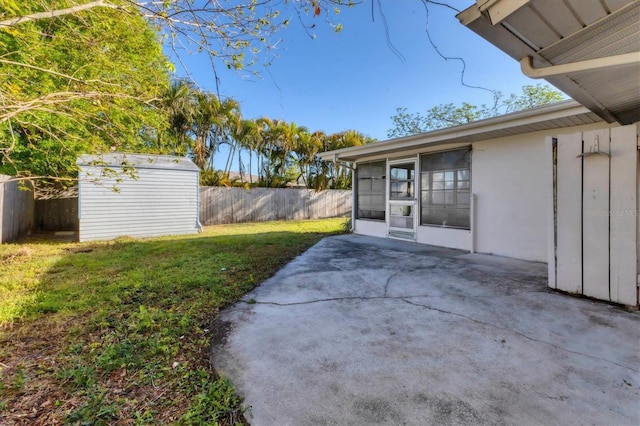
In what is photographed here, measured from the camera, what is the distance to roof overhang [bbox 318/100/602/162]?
13.9 feet

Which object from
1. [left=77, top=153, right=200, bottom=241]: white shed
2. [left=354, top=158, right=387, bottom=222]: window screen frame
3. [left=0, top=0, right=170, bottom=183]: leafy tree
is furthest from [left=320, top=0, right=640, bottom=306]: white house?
[left=77, top=153, right=200, bottom=241]: white shed

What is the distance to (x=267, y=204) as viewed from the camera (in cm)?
1468

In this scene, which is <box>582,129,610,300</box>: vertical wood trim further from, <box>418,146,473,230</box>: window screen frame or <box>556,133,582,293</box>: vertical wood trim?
<box>418,146,473,230</box>: window screen frame

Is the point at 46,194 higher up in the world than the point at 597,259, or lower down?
higher up

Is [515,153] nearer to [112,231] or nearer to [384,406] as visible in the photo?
[384,406]

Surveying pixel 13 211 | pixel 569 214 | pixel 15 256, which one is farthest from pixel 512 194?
pixel 13 211

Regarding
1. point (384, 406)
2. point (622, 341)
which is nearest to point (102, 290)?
point (384, 406)

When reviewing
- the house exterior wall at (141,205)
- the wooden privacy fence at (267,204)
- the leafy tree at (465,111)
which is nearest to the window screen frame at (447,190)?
the house exterior wall at (141,205)

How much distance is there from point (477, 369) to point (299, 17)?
3292 mm

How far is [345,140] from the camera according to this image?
1742 centimetres

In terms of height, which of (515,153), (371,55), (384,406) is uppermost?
(371,55)

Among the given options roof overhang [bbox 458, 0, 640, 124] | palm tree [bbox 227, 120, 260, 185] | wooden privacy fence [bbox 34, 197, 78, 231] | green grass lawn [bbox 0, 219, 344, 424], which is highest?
palm tree [bbox 227, 120, 260, 185]

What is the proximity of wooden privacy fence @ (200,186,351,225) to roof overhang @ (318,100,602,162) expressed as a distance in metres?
8.16

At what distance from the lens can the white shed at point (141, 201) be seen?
26.5ft
